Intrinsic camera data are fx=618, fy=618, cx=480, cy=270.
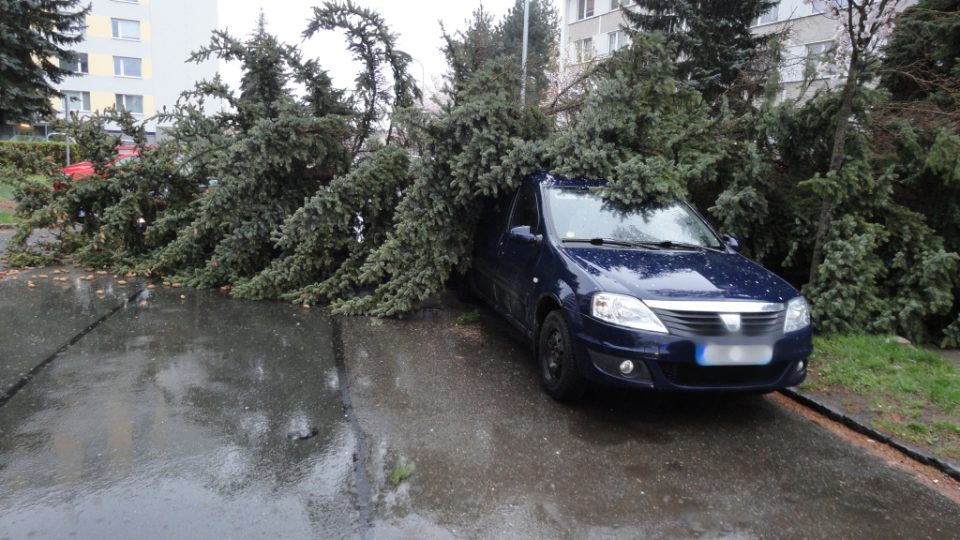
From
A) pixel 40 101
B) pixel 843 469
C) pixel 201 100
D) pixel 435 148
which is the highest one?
pixel 40 101

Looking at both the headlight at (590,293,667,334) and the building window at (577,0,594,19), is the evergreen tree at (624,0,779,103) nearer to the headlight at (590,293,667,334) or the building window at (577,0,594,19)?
the headlight at (590,293,667,334)

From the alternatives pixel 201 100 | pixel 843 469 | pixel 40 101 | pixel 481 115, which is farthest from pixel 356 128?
pixel 40 101

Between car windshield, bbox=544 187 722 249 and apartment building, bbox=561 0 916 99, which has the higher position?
apartment building, bbox=561 0 916 99

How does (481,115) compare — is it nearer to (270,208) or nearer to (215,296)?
(270,208)

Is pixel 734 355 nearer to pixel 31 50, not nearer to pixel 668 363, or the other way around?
pixel 668 363

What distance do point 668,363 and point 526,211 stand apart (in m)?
2.36

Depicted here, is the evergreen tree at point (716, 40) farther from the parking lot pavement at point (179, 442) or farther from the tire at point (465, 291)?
the parking lot pavement at point (179, 442)

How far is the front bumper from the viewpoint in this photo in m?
4.07

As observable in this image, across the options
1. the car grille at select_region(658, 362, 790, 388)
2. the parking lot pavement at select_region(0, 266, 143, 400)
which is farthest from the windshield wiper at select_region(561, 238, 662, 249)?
the parking lot pavement at select_region(0, 266, 143, 400)

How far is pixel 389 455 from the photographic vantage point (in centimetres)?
388

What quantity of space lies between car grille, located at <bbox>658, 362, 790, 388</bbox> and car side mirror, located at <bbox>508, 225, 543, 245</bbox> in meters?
1.67

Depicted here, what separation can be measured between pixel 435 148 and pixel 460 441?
3.72 m

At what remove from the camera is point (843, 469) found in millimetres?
3902

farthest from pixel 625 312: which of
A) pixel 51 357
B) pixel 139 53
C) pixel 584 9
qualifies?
pixel 139 53
